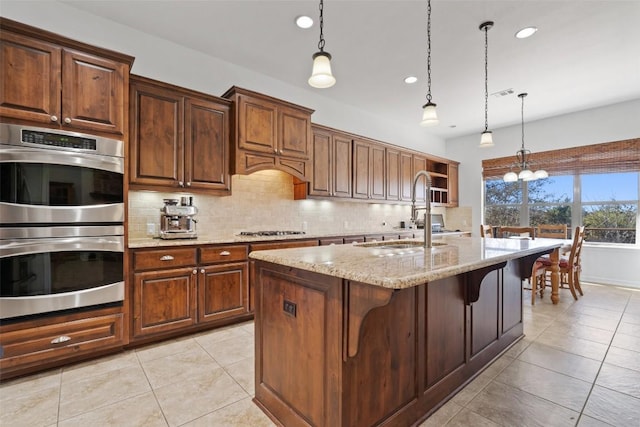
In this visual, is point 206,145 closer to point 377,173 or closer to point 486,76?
point 377,173

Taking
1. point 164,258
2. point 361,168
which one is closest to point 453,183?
point 361,168

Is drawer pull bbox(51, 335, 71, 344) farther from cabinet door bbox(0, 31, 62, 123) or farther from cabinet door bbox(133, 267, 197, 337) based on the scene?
cabinet door bbox(0, 31, 62, 123)

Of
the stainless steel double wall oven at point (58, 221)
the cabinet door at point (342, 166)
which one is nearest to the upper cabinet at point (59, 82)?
the stainless steel double wall oven at point (58, 221)

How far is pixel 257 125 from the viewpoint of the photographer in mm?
3529

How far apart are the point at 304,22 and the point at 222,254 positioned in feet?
7.86

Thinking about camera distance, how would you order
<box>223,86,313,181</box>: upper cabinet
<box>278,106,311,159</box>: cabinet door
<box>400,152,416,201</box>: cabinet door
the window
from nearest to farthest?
<box>223,86,313,181</box>: upper cabinet
<box>278,106,311,159</box>: cabinet door
the window
<box>400,152,416,201</box>: cabinet door

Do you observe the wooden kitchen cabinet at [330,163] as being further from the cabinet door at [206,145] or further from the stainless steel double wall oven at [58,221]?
the stainless steel double wall oven at [58,221]

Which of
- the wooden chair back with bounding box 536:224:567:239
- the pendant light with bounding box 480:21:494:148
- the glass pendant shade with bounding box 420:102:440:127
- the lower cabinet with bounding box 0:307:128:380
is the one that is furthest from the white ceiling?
the lower cabinet with bounding box 0:307:128:380

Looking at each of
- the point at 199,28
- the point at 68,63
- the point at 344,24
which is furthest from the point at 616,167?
the point at 68,63

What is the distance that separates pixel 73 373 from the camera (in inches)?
87.0

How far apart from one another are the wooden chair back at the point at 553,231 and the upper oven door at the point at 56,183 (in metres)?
6.05

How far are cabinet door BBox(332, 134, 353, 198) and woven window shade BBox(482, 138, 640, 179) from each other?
359 centimetres

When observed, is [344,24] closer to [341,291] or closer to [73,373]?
[341,291]

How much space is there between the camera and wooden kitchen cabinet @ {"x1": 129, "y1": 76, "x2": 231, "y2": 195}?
279 cm
